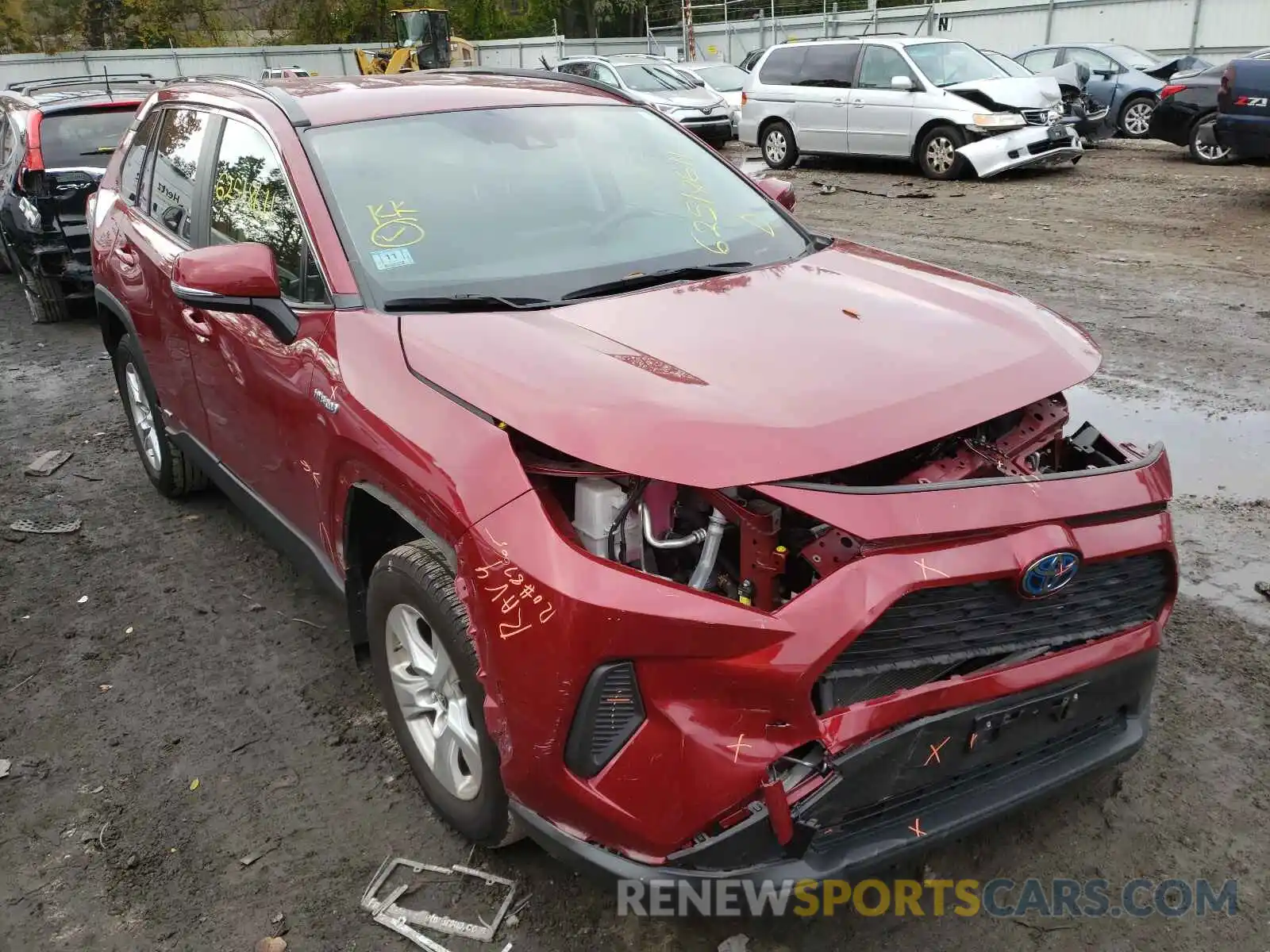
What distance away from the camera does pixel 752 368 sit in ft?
7.79

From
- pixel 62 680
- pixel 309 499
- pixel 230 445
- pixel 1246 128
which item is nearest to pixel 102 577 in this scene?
pixel 62 680

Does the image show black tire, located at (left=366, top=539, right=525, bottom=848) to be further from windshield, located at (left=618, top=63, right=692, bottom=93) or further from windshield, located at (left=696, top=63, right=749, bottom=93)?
windshield, located at (left=696, top=63, right=749, bottom=93)

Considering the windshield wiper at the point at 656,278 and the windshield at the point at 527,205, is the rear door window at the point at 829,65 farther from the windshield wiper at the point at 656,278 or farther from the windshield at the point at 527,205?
the windshield wiper at the point at 656,278

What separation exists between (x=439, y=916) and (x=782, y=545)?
4.25 ft

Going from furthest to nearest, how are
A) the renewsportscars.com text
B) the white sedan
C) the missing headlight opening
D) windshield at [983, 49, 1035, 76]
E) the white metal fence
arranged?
1. the white metal fence
2. the white sedan
3. windshield at [983, 49, 1035, 76]
4. the renewsportscars.com text
5. the missing headlight opening

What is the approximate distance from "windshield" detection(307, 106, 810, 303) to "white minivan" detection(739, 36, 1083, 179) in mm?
10245

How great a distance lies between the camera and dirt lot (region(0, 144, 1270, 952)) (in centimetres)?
249

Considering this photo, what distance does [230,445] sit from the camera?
371 cm

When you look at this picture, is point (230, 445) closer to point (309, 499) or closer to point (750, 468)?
point (309, 499)

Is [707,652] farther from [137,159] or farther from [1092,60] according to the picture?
[1092,60]

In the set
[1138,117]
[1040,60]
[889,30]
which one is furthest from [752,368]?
[889,30]

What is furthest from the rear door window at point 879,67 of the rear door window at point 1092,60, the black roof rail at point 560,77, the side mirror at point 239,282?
the side mirror at point 239,282

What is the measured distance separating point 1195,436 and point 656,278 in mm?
3465

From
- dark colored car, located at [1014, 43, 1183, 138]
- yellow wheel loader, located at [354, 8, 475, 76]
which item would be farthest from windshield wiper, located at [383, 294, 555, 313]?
yellow wheel loader, located at [354, 8, 475, 76]
